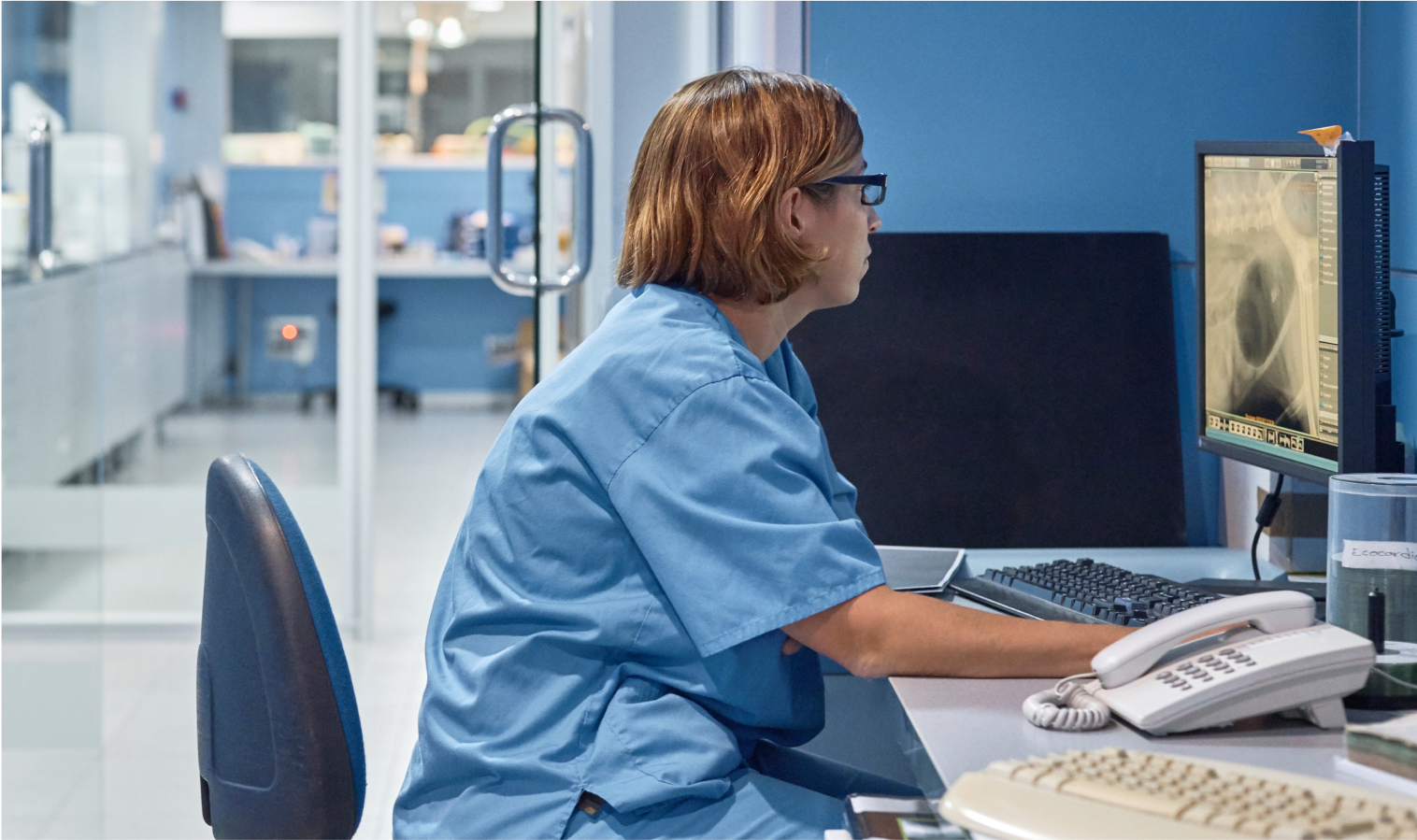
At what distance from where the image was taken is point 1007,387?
1812 mm

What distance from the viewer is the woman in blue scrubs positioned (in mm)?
1076

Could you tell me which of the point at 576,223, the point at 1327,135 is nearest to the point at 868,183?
the point at 1327,135

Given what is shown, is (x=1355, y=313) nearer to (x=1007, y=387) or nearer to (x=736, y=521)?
(x=1007, y=387)

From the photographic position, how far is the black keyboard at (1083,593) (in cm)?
125

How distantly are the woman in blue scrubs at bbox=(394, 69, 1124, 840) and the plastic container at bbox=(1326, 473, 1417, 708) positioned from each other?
1.04 feet

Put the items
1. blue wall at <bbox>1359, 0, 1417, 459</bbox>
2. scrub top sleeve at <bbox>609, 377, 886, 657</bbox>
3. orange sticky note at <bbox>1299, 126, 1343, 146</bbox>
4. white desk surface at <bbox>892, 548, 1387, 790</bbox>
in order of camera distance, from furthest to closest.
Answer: blue wall at <bbox>1359, 0, 1417, 459</bbox>
orange sticky note at <bbox>1299, 126, 1343, 146</bbox>
scrub top sleeve at <bbox>609, 377, 886, 657</bbox>
white desk surface at <bbox>892, 548, 1387, 790</bbox>

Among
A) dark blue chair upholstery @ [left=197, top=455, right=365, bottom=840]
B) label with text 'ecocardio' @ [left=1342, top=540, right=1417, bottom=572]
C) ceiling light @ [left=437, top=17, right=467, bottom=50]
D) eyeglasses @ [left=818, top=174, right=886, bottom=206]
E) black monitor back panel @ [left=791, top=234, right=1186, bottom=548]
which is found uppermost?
ceiling light @ [left=437, top=17, right=467, bottom=50]

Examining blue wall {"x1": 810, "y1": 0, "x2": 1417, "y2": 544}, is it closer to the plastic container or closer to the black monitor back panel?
the black monitor back panel

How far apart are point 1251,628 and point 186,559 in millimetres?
4170

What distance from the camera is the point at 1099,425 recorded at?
1.82m

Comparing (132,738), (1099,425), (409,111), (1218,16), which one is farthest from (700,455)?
(409,111)

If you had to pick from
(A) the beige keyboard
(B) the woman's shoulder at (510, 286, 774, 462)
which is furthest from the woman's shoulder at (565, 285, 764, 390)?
(A) the beige keyboard

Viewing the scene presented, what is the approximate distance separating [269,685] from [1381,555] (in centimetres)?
104

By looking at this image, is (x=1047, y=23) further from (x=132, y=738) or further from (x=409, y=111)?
(x=409, y=111)
